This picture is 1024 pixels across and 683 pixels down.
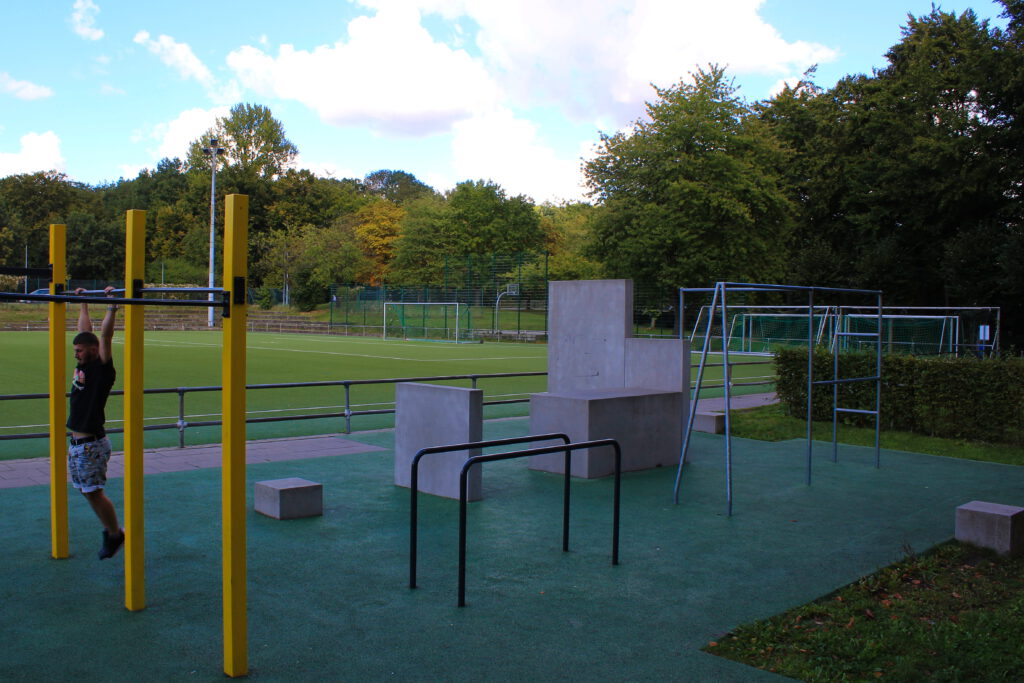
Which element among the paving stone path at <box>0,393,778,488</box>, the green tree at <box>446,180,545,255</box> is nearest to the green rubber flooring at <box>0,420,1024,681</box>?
the paving stone path at <box>0,393,778,488</box>

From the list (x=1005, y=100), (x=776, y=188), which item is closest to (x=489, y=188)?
(x=776, y=188)

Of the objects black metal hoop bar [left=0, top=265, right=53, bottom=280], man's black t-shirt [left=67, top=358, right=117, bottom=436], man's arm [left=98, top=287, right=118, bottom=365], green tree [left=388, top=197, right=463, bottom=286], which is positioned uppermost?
green tree [left=388, top=197, right=463, bottom=286]

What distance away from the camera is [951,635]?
481 cm

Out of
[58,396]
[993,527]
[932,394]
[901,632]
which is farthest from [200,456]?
[932,394]

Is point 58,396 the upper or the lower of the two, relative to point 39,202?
lower

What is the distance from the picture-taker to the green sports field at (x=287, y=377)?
13031mm

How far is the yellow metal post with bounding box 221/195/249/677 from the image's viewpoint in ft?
13.1

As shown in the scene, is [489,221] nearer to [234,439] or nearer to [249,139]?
[249,139]

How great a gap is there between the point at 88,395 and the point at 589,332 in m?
6.90

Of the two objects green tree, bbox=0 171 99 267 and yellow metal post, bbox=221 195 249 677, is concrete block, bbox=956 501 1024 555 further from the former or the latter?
green tree, bbox=0 171 99 267

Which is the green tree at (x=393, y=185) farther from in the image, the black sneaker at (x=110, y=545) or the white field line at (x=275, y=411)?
the black sneaker at (x=110, y=545)

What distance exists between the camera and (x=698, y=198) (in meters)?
40.5

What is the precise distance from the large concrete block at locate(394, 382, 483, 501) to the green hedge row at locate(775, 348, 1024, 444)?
773 cm

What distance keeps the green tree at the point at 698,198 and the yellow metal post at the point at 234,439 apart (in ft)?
124
